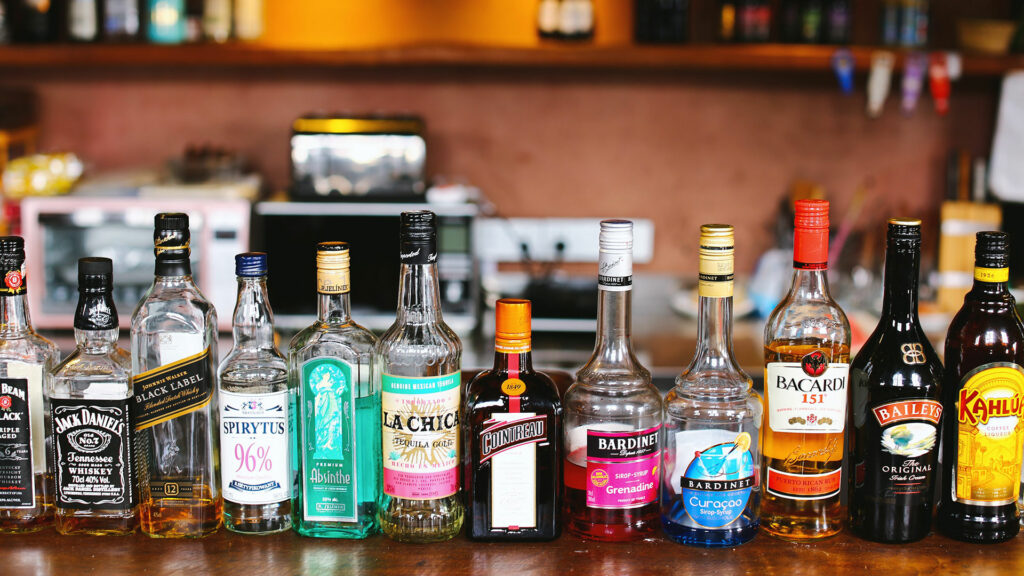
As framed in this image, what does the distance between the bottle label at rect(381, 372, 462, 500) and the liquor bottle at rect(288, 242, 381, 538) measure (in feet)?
0.10

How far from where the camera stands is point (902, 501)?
3.34 feet

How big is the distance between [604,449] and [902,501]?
0.31 metres

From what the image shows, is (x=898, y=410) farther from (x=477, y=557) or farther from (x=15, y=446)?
(x=15, y=446)

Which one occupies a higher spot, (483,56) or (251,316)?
(483,56)

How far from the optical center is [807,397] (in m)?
1.01

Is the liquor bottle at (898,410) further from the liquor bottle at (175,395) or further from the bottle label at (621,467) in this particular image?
the liquor bottle at (175,395)

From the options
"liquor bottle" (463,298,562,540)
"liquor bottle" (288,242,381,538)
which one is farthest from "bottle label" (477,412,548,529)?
"liquor bottle" (288,242,381,538)

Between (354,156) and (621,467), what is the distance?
6.36ft

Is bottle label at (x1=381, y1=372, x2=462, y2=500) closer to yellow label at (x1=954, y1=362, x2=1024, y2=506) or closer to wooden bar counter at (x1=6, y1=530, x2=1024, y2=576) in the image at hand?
wooden bar counter at (x1=6, y1=530, x2=1024, y2=576)

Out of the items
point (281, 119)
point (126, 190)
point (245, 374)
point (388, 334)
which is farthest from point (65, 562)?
point (281, 119)

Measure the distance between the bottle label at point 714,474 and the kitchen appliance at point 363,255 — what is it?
1.69 metres

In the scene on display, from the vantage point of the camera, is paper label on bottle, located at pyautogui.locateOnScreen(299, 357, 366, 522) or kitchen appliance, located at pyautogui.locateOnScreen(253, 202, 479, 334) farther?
kitchen appliance, located at pyautogui.locateOnScreen(253, 202, 479, 334)

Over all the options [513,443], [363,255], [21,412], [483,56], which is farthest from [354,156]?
[513,443]

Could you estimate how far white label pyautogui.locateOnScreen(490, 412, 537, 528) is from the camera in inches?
39.9
